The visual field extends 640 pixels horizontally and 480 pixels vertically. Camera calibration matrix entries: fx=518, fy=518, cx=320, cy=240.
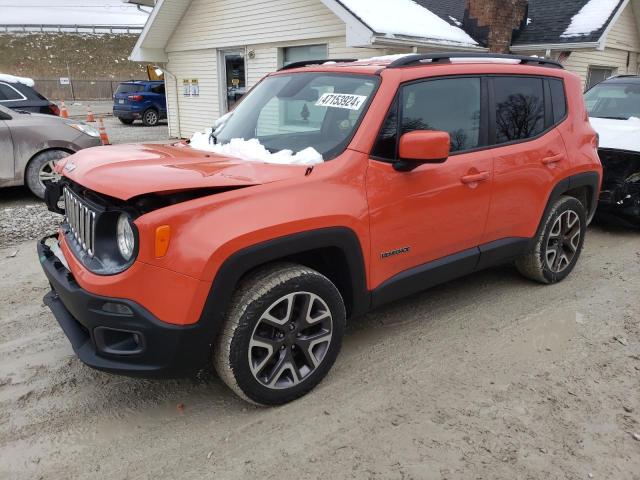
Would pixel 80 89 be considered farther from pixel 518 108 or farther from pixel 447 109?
pixel 447 109

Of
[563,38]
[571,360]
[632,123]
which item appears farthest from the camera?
[563,38]

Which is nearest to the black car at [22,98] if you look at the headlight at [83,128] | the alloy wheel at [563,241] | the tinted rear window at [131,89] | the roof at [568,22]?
the headlight at [83,128]

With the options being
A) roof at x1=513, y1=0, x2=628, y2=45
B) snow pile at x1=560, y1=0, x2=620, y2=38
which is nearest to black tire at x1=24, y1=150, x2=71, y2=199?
roof at x1=513, y1=0, x2=628, y2=45

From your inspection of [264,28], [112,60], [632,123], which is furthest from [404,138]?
[112,60]

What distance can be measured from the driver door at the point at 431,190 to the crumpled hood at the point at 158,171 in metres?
0.57

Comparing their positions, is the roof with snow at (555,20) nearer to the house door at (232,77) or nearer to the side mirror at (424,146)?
the house door at (232,77)

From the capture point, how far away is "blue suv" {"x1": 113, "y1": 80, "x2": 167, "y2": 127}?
67.4 ft

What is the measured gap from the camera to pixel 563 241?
4504 millimetres

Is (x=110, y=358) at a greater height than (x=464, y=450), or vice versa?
(x=110, y=358)

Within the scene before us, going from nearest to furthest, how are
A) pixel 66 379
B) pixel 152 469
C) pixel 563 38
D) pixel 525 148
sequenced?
1. pixel 152 469
2. pixel 66 379
3. pixel 525 148
4. pixel 563 38

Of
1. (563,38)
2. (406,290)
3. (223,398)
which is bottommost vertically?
(223,398)

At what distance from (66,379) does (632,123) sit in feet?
→ 22.8

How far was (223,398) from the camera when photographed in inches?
117

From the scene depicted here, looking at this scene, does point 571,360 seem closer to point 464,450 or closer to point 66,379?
point 464,450
